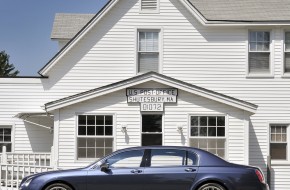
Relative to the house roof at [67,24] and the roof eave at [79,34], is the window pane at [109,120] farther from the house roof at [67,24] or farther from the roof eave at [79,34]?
the house roof at [67,24]

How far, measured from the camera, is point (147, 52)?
21.3 m

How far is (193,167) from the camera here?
13039mm

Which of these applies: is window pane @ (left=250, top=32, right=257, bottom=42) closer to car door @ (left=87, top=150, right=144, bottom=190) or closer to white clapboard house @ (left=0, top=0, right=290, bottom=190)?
white clapboard house @ (left=0, top=0, right=290, bottom=190)

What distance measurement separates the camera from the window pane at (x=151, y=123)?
19.4 meters

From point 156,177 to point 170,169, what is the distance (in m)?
0.37

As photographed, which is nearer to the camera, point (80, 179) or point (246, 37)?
point (80, 179)

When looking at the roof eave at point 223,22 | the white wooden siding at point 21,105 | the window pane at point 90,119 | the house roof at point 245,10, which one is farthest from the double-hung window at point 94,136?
the house roof at point 245,10

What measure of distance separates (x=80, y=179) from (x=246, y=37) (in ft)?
35.4

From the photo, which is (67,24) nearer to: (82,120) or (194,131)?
(82,120)

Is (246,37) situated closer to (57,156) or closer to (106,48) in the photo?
(106,48)

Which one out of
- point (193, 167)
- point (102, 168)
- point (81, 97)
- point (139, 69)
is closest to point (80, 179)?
point (102, 168)

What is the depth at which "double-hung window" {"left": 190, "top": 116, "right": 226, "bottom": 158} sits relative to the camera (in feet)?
63.7

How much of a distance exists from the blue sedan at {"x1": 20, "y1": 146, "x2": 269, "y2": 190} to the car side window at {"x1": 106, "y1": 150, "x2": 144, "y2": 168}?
0.02 m

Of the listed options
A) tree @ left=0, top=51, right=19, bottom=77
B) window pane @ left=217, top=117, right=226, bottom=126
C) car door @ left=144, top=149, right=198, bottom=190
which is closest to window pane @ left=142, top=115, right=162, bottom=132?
window pane @ left=217, top=117, right=226, bottom=126
